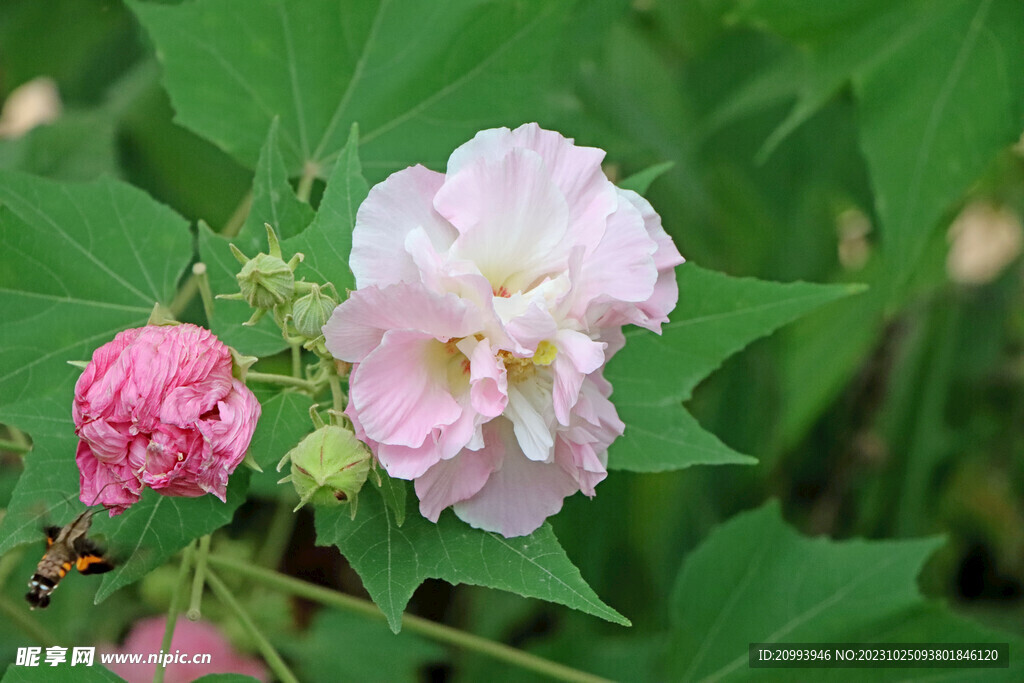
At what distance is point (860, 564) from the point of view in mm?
1456

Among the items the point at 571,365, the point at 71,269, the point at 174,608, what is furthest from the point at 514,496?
the point at 71,269

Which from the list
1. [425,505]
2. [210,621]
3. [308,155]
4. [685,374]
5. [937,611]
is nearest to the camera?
[425,505]

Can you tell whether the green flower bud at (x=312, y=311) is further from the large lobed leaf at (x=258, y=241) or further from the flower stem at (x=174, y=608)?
the flower stem at (x=174, y=608)

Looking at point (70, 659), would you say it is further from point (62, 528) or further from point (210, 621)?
point (210, 621)

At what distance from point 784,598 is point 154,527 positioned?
0.96 m

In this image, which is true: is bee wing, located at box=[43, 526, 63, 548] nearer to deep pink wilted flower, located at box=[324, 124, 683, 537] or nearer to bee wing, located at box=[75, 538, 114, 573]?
bee wing, located at box=[75, 538, 114, 573]

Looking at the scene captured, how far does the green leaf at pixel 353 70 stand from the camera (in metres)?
1.28

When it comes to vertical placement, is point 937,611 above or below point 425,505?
below

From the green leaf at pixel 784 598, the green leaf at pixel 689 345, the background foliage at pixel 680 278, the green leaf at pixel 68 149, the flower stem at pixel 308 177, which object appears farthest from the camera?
the green leaf at pixel 68 149

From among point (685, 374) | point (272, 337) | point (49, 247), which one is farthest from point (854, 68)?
point (49, 247)

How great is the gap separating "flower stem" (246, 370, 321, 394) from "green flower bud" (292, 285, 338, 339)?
0.39 feet

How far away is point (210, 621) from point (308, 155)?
859mm

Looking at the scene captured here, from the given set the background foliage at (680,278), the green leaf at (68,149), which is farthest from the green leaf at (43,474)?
the green leaf at (68,149)

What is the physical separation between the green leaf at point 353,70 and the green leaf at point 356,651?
965 millimetres
